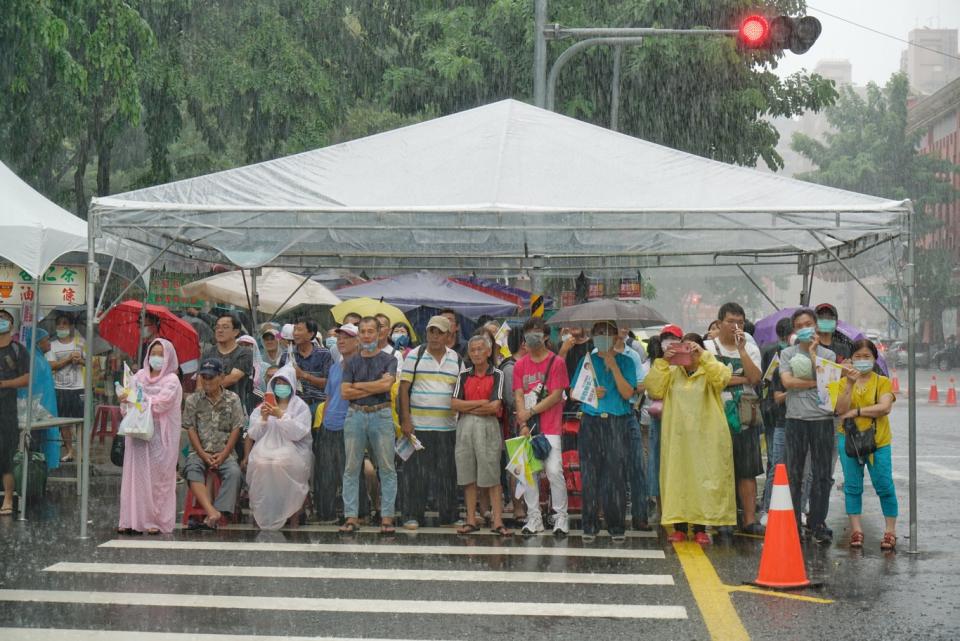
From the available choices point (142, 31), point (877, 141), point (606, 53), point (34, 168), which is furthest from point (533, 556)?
point (877, 141)

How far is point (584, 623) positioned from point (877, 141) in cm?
6538

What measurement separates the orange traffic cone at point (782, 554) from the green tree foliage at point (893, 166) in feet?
191

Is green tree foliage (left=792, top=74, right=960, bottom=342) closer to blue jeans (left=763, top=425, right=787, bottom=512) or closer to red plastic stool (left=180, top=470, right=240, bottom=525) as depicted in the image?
blue jeans (left=763, top=425, right=787, bottom=512)

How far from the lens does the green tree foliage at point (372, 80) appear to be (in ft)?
78.6

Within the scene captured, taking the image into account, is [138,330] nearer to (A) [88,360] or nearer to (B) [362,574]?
(A) [88,360]

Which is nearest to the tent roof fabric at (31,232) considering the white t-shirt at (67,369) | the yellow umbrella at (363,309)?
the white t-shirt at (67,369)

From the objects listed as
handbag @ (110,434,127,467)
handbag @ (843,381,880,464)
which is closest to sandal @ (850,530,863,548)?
handbag @ (843,381,880,464)

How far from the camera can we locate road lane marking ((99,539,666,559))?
35.4ft

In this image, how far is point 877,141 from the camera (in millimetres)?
69188

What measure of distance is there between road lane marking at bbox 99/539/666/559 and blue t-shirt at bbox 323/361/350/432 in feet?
4.58

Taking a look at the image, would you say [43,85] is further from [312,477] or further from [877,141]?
[877,141]

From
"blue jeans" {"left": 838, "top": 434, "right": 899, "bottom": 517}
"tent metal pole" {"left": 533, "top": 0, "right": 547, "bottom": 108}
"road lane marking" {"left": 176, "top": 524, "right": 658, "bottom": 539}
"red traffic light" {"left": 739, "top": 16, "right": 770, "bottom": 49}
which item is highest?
"tent metal pole" {"left": 533, "top": 0, "right": 547, "bottom": 108}

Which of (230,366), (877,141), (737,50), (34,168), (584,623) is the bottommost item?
(584,623)

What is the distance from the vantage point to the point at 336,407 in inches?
484
